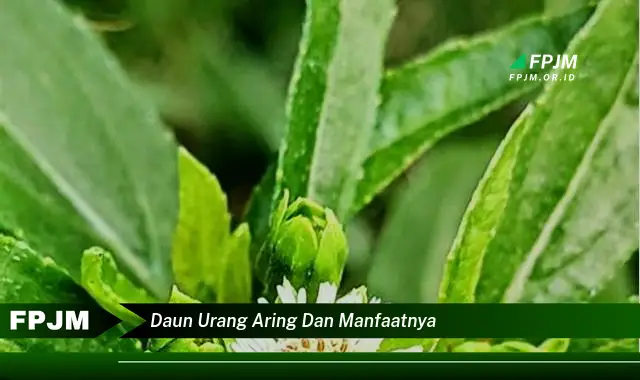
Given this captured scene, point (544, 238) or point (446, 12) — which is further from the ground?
point (446, 12)

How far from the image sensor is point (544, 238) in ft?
2.61

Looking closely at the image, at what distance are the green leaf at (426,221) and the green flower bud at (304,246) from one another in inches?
2.2

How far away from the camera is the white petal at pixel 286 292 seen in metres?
0.77

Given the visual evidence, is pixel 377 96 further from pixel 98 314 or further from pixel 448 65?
pixel 98 314

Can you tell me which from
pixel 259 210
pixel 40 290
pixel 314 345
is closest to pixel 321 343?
pixel 314 345

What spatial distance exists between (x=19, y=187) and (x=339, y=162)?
0.25 m

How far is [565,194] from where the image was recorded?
0.79m

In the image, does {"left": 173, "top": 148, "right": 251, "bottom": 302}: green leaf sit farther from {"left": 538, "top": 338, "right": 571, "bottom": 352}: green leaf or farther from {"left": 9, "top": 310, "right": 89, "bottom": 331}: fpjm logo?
{"left": 538, "top": 338, "right": 571, "bottom": 352}: green leaf

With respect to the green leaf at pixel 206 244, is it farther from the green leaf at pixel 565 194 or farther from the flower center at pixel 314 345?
the green leaf at pixel 565 194

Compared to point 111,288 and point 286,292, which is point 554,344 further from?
point 111,288

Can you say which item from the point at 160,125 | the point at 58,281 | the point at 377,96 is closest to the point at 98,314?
the point at 58,281

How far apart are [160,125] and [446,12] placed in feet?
0.81

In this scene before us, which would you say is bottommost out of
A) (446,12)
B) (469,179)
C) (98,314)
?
(98,314)

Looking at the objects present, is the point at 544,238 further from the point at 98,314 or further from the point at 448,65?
the point at 98,314
